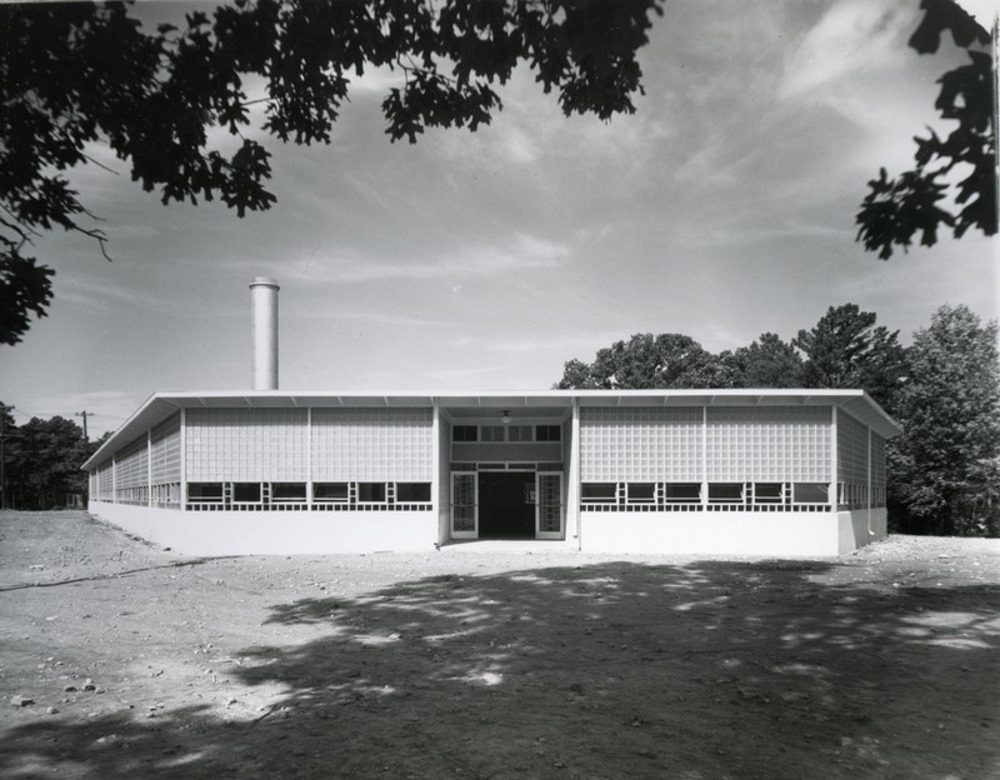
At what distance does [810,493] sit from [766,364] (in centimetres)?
2602

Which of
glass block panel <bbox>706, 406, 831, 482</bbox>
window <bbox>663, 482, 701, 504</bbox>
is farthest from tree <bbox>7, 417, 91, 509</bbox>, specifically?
glass block panel <bbox>706, 406, 831, 482</bbox>

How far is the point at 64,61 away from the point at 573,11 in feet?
13.4

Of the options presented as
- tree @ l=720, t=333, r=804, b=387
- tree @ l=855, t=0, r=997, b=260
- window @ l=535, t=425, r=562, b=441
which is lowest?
window @ l=535, t=425, r=562, b=441

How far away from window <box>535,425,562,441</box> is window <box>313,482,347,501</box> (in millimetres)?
5727

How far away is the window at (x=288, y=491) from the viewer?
16.8 metres

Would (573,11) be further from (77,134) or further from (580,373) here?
(580,373)

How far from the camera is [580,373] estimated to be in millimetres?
54031

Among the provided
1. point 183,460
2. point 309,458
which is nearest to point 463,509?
point 309,458

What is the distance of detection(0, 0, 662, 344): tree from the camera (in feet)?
17.7

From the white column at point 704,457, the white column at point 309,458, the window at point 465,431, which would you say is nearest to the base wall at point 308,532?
the white column at point 309,458

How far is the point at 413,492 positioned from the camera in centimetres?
1711

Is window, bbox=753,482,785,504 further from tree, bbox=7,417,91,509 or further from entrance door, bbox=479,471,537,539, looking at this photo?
tree, bbox=7,417,91,509

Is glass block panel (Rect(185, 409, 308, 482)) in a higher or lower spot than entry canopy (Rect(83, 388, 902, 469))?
lower

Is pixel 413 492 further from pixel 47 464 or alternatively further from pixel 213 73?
pixel 47 464
